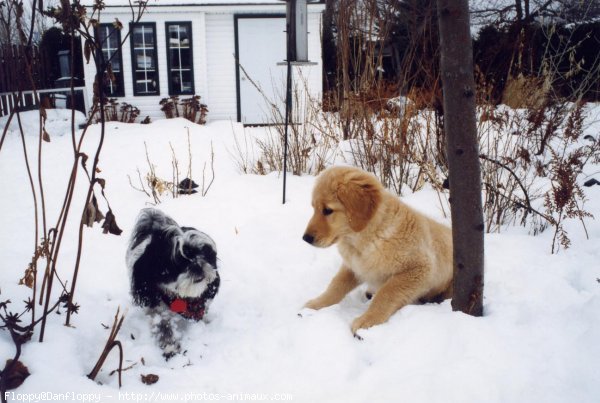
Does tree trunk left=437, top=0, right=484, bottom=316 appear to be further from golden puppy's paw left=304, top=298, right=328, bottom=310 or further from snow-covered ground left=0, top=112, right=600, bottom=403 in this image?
golden puppy's paw left=304, top=298, right=328, bottom=310

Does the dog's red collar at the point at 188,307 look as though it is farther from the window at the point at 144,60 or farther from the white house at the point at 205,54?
the window at the point at 144,60

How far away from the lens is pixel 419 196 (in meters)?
5.40

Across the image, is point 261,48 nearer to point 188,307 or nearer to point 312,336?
point 188,307

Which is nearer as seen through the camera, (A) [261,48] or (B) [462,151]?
(B) [462,151]

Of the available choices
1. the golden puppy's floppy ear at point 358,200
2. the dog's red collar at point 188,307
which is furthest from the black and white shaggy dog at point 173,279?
the golden puppy's floppy ear at point 358,200

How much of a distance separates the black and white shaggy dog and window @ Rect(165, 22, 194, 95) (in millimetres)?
12685

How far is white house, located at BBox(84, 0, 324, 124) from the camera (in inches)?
553

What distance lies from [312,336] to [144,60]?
13989 millimetres

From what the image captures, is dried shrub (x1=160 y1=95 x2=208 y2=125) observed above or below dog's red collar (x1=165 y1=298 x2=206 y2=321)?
above

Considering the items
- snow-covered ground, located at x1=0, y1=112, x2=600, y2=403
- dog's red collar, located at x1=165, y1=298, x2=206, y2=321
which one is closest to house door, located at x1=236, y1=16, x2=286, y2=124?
snow-covered ground, located at x1=0, y1=112, x2=600, y2=403

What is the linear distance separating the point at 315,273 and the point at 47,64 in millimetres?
16040

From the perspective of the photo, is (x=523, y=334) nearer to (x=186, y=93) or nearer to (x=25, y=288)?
(x=25, y=288)

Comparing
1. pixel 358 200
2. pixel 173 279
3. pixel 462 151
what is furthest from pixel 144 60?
pixel 462 151

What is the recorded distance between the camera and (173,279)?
9.25 ft
